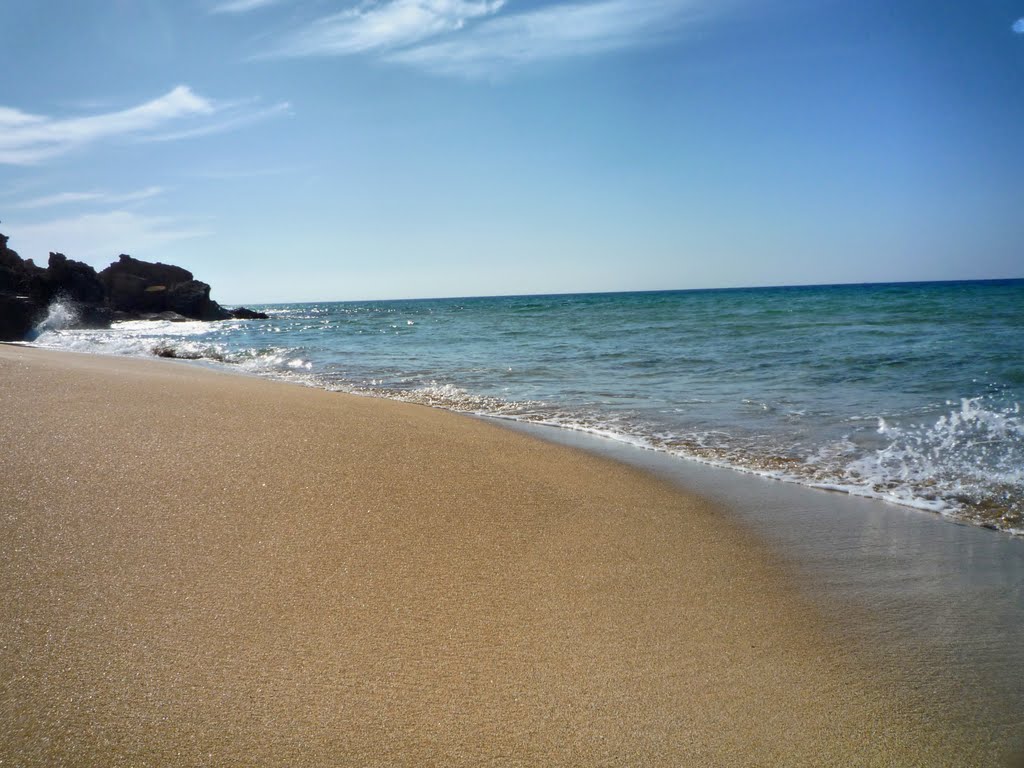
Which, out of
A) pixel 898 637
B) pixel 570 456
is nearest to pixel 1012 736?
pixel 898 637

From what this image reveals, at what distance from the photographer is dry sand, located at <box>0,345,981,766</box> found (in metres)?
1.80

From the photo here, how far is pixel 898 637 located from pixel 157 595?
268 centimetres

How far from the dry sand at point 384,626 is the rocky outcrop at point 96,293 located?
2362cm

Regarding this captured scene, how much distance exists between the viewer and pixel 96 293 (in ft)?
108

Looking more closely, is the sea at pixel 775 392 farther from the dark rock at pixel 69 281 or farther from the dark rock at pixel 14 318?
the dark rock at pixel 69 281

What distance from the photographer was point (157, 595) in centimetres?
235

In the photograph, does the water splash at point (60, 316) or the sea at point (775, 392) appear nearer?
the sea at point (775, 392)

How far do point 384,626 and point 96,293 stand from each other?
37024 mm

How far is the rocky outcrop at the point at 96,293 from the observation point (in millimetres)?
24375

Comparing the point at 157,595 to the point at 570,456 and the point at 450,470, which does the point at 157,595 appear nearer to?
the point at 450,470

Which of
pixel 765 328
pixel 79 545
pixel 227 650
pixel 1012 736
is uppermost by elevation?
pixel 765 328

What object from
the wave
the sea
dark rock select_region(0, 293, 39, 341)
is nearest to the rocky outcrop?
dark rock select_region(0, 293, 39, 341)

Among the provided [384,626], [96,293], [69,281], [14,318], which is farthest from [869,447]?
[96,293]

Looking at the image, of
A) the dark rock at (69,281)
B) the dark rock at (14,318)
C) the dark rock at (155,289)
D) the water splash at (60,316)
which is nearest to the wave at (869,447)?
the dark rock at (14,318)
